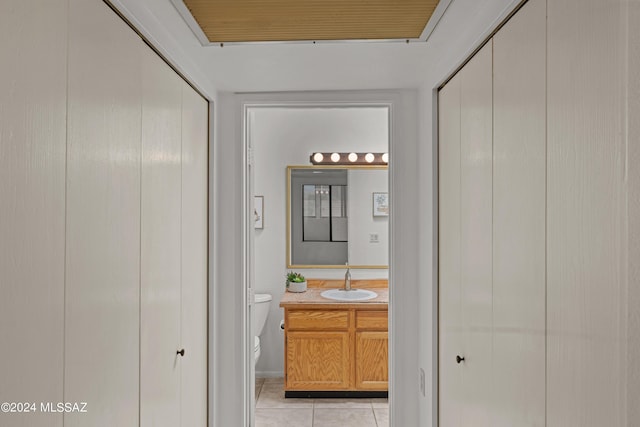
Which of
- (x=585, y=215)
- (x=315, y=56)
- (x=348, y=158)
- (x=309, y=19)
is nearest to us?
(x=585, y=215)

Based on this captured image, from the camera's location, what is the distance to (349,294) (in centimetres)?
379

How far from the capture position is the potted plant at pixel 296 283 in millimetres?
3832

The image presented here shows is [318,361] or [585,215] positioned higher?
[585,215]

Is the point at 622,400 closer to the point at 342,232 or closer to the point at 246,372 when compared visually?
the point at 246,372

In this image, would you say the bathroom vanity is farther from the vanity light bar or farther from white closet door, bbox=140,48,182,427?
white closet door, bbox=140,48,182,427

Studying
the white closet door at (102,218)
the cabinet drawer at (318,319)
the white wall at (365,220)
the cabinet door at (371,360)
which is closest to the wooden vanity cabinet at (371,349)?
the cabinet door at (371,360)

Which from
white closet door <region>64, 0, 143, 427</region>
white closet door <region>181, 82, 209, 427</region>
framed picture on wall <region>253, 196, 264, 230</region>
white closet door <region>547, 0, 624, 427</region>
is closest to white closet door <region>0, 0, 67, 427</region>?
white closet door <region>64, 0, 143, 427</region>

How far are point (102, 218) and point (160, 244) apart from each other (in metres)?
0.44

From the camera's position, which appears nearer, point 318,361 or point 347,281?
point 318,361

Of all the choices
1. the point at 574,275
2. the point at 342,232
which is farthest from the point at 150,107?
the point at 342,232

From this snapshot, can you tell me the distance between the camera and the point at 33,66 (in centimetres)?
90

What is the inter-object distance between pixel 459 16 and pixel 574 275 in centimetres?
100

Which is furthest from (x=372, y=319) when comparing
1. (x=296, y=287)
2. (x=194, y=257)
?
(x=194, y=257)

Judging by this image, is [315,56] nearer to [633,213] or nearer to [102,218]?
[102,218]
